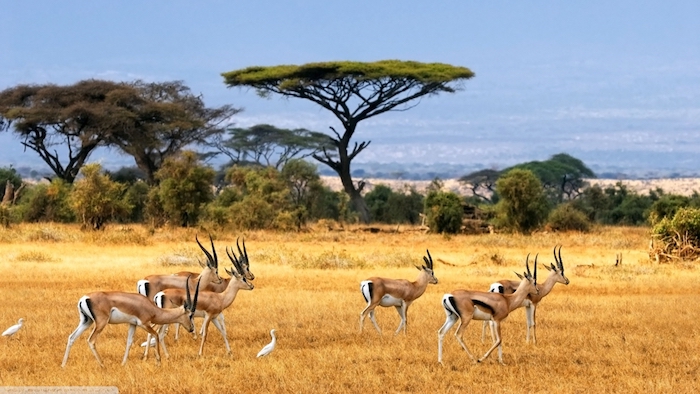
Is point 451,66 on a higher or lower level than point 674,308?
higher

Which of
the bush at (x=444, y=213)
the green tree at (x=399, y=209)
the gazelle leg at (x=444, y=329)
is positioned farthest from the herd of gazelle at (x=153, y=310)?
the green tree at (x=399, y=209)

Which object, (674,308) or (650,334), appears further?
(674,308)

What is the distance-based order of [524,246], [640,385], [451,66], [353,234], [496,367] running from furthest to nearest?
1. [451,66]
2. [353,234]
3. [524,246]
4. [496,367]
5. [640,385]

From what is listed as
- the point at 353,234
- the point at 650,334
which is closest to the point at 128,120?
the point at 353,234

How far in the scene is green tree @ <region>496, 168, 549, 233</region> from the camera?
30453 mm

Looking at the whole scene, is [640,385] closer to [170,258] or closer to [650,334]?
[650,334]

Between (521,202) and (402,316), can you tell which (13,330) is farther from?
(521,202)

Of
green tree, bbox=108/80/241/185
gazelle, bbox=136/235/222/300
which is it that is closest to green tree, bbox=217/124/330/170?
green tree, bbox=108/80/241/185

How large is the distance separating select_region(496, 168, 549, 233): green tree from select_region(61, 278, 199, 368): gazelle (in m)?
22.0

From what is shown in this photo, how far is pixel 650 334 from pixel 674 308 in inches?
95.4

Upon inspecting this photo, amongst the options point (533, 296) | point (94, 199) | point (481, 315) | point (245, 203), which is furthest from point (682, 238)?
point (94, 199)

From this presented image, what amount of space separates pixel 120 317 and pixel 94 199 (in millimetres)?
20112

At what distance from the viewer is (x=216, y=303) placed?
10148mm

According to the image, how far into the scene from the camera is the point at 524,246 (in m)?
25.5
